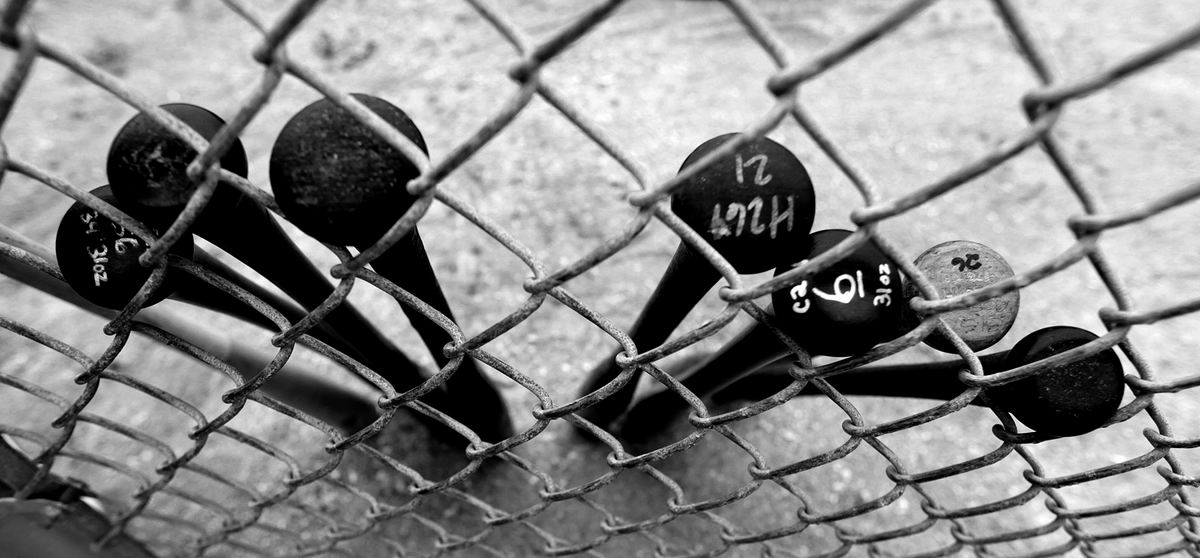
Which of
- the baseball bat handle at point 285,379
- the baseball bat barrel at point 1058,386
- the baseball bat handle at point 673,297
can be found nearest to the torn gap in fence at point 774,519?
the baseball bat handle at point 673,297

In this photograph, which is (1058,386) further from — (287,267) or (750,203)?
(287,267)

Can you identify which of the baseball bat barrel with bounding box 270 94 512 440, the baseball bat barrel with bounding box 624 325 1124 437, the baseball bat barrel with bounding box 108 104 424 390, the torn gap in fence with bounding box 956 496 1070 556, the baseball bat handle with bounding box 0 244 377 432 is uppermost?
the baseball bat handle with bounding box 0 244 377 432

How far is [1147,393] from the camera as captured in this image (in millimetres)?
724

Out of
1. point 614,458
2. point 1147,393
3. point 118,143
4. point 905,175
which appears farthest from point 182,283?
point 905,175

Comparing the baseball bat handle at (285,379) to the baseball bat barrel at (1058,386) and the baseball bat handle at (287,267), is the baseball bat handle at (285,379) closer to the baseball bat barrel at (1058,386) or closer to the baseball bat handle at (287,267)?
the baseball bat handle at (287,267)

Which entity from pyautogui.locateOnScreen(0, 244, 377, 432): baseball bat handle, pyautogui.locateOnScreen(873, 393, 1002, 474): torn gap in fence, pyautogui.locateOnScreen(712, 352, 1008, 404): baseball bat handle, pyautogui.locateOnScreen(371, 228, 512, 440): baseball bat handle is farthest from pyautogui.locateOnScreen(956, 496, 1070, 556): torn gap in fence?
pyautogui.locateOnScreen(0, 244, 377, 432): baseball bat handle

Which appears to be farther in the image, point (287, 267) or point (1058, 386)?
point (287, 267)

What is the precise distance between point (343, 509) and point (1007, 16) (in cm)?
145

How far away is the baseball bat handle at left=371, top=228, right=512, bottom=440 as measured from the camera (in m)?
0.80

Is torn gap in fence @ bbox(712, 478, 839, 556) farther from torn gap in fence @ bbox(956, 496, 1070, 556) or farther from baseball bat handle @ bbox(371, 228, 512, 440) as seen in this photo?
baseball bat handle @ bbox(371, 228, 512, 440)

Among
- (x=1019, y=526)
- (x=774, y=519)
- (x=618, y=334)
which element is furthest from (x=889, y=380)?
(x=1019, y=526)

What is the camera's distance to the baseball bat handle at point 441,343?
802mm

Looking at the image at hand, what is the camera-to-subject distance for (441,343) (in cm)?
107

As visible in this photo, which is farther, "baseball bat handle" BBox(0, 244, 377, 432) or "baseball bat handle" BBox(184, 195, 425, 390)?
"baseball bat handle" BBox(0, 244, 377, 432)
